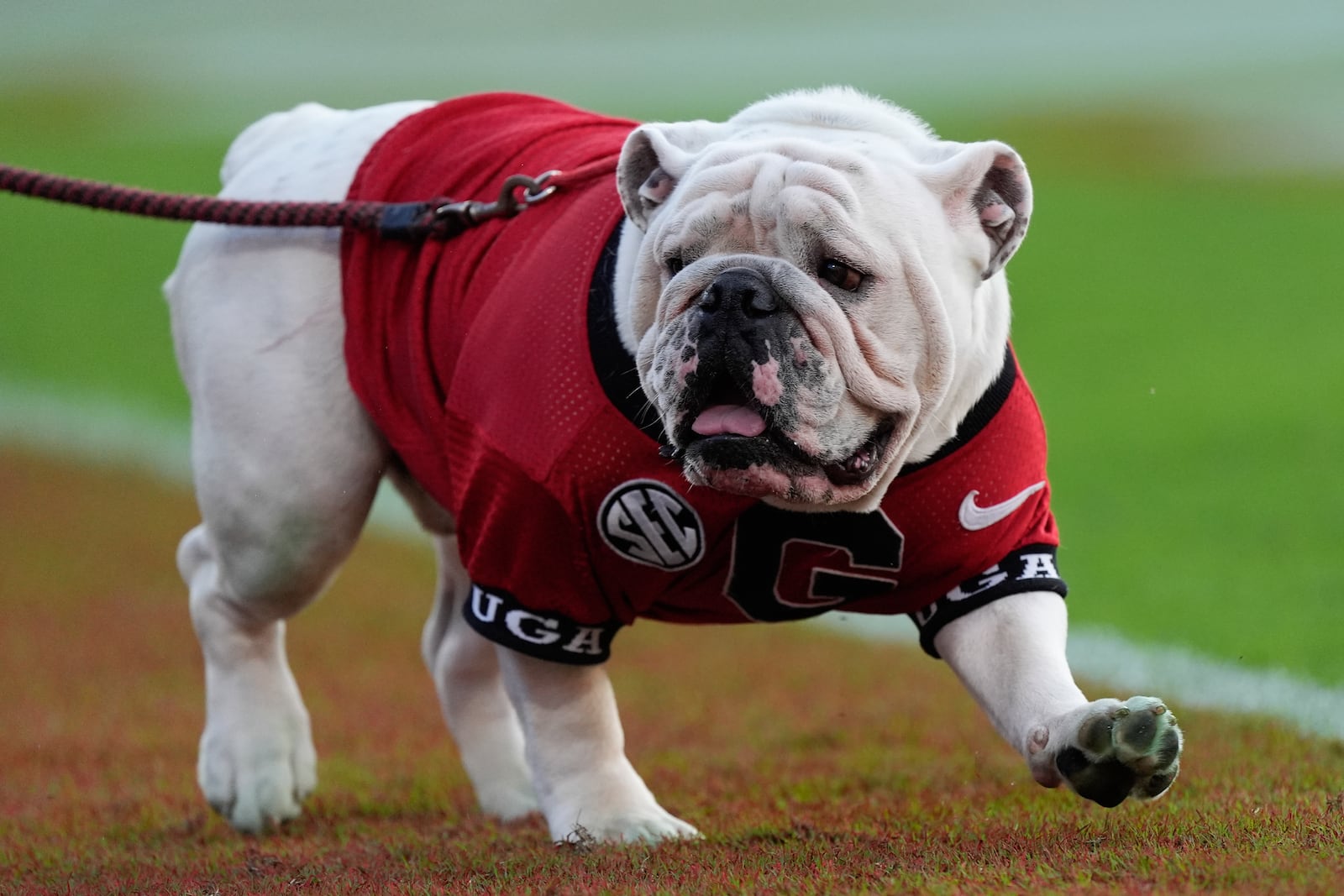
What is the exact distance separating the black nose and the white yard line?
Answer: 2553 mm

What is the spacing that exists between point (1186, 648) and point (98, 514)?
677 centimetres

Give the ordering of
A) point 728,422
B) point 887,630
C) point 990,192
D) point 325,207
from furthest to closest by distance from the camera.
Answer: point 887,630 < point 325,207 < point 990,192 < point 728,422

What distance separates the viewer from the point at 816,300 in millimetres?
3453

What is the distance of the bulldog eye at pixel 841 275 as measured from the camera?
11.5 ft

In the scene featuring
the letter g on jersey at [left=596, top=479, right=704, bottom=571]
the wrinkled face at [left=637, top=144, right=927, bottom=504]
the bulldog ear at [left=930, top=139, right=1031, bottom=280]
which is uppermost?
the bulldog ear at [left=930, top=139, right=1031, bottom=280]

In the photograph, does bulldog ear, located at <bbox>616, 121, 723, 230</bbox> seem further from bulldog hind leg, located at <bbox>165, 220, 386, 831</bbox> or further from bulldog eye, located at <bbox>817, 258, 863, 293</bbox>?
bulldog hind leg, located at <bbox>165, 220, 386, 831</bbox>

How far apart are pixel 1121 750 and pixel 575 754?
138cm

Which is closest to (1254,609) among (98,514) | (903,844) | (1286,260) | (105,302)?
(903,844)

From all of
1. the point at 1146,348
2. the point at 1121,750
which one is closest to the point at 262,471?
the point at 1121,750

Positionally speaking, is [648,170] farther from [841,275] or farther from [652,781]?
[652,781]

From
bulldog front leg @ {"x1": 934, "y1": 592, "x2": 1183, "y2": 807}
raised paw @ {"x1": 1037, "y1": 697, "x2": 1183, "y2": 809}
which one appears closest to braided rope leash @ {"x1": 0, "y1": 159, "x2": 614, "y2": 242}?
bulldog front leg @ {"x1": 934, "y1": 592, "x2": 1183, "y2": 807}

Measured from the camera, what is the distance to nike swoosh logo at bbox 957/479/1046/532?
151 inches

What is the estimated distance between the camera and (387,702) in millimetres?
7328

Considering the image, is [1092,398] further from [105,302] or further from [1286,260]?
[105,302]
